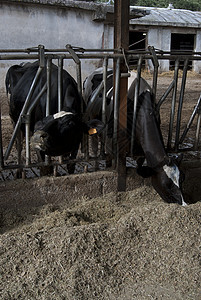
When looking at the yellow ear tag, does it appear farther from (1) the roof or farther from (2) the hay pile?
(1) the roof

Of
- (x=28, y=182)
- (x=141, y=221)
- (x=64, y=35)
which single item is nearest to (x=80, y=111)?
(x=28, y=182)

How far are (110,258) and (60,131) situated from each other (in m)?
1.42

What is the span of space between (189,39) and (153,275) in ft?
68.2

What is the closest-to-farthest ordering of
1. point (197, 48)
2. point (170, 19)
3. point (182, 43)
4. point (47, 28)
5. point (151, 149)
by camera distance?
1. point (151, 149)
2. point (47, 28)
3. point (170, 19)
4. point (197, 48)
5. point (182, 43)

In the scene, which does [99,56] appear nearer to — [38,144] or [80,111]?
[80,111]

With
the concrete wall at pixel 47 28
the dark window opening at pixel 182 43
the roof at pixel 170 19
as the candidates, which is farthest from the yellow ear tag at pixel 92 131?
the dark window opening at pixel 182 43

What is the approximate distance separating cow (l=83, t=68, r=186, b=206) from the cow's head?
0.93 feet

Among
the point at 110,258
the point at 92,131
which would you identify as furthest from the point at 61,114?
the point at 110,258

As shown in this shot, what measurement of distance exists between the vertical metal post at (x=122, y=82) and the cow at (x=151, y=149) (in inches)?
5.1

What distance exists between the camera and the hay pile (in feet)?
7.98

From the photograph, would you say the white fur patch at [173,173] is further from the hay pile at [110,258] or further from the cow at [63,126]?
the cow at [63,126]

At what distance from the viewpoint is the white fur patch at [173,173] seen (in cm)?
350

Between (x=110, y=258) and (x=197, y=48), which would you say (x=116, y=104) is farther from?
(x=197, y=48)

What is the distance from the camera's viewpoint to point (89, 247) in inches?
109
